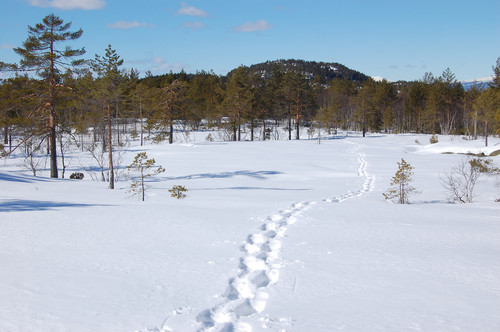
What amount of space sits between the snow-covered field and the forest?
12.0 metres

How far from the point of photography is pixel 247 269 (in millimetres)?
4828

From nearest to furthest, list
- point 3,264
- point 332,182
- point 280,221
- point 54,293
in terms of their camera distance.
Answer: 1. point 54,293
2. point 3,264
3. point 280,221
4. point 332,182

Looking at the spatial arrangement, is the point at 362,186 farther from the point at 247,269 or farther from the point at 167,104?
the point at 167,104

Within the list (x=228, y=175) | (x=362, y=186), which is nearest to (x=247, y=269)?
(x=362, y=186)

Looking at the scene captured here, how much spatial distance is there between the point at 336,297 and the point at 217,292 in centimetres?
136

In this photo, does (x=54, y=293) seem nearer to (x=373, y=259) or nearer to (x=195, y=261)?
(x=195, y=261)

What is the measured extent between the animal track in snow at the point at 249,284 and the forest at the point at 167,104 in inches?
529

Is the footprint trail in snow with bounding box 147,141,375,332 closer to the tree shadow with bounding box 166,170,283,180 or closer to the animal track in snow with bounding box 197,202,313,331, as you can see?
the animal track in snow with bounding box 197,202,313,331

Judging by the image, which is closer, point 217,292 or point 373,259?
point 217,292

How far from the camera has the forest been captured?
1866cm

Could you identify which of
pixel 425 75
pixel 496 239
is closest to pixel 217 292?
pixel 496 239

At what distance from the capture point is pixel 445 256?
5430mm

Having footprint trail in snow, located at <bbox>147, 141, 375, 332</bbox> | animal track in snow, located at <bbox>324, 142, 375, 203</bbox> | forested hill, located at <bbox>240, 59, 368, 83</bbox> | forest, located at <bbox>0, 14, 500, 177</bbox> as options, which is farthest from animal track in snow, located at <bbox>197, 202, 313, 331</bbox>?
forested hill, located at <bbox>240, 59, 368, 83</bbox>

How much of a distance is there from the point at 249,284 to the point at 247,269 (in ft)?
1.71
